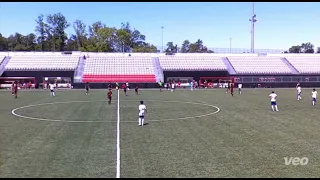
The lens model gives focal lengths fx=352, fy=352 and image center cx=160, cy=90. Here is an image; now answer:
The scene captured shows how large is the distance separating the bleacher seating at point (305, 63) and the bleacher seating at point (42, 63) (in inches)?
1868

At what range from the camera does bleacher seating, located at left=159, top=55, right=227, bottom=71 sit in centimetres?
7294

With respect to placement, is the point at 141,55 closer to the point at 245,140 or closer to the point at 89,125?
the point at 89,125

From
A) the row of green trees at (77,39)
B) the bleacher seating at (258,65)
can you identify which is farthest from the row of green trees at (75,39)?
the bleacher seating at (258,65)

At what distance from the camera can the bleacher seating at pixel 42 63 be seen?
228ft

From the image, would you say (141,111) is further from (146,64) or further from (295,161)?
(146,64)

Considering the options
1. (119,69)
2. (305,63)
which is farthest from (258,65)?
(119,69)

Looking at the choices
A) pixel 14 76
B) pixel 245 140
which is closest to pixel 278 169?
pixel 245 140

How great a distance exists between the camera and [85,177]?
10766mm

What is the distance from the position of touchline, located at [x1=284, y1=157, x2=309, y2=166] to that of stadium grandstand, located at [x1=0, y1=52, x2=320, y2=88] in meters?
52.0

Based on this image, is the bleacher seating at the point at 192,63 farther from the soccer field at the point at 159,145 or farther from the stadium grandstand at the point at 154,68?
the soccer field at the point at 159,145

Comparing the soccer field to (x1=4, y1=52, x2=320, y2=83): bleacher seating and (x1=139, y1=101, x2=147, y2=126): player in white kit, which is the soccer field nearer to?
(x1=139, y1=101, x2=147, y2=126): player in white kit

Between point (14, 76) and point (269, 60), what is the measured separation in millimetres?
54251

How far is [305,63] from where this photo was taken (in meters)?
78.2

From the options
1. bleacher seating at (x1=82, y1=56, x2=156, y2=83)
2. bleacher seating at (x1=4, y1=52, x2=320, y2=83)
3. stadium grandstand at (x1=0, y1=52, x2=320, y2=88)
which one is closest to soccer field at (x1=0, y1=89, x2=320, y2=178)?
stadium grandstand at (x1=0, y1=52, x2=320, y2=88)
